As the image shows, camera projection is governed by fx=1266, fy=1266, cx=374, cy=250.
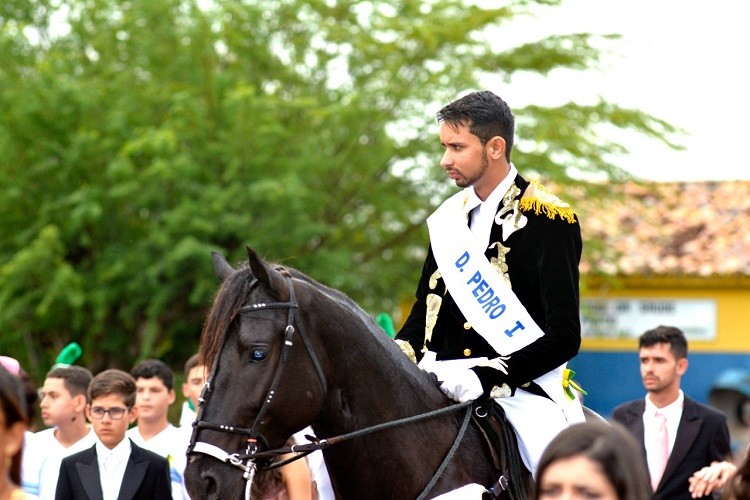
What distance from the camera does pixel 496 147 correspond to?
533 centimetres

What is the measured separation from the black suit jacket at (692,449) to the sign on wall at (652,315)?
56.3 feet

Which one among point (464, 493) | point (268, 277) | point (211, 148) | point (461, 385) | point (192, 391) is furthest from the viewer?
point (211, 148)

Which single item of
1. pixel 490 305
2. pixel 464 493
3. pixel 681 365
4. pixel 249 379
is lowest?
pixel 464 493

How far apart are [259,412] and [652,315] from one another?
22.4 metres

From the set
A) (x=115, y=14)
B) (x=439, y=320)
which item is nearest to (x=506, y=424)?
(x=439, y=320)

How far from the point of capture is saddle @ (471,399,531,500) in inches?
198

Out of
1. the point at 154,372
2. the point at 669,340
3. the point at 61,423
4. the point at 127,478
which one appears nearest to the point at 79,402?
the point at 61,423

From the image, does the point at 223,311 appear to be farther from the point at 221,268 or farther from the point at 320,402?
the point at 320,402

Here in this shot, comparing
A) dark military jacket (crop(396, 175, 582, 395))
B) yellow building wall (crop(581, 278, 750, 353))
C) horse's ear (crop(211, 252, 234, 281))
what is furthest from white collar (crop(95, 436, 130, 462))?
yellow building wall (crop(581, 278, 750, 353))

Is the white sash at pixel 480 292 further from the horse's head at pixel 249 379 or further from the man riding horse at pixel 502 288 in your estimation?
the horse's head at pixel 249 379

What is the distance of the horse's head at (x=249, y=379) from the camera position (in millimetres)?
4535

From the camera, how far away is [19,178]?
56.1 feet

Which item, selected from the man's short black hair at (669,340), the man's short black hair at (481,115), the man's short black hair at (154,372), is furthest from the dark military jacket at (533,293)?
the man's short black hair at (154,372)

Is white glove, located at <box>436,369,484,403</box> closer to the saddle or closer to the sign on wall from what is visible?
the saddle
